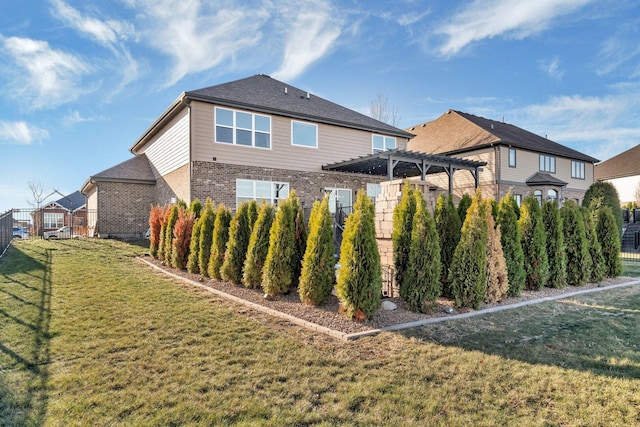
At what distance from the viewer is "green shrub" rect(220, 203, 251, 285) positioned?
707 cm

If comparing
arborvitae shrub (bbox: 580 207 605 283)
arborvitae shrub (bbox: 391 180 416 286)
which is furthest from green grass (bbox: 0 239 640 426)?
arborvitae shrub (bbox: 580 207 605 283)

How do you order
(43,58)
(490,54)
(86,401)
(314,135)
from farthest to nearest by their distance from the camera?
(314,135), (490,54), (43,58), (86,401)

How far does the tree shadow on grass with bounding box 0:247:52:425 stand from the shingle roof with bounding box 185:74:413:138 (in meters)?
8.17

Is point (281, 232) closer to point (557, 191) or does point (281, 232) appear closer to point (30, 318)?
point (30, 318)

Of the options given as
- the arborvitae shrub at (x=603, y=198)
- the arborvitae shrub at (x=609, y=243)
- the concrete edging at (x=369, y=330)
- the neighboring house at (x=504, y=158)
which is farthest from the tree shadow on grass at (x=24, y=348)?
the arborvitae shrub at (x=603, y=198)

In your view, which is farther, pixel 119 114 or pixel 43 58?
pixel 119 114

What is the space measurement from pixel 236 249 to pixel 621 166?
4002 cm

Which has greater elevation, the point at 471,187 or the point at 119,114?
the point at 119,114

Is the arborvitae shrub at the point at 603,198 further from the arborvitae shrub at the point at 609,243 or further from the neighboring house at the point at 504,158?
the arborvitae shrub at the point at 609,243

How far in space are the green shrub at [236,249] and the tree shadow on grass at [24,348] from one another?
290cm

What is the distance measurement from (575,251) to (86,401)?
9.07 m

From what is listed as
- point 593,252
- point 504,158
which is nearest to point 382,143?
point 504,158

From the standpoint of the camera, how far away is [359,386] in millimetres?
3014

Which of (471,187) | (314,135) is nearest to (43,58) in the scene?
(314,135)
